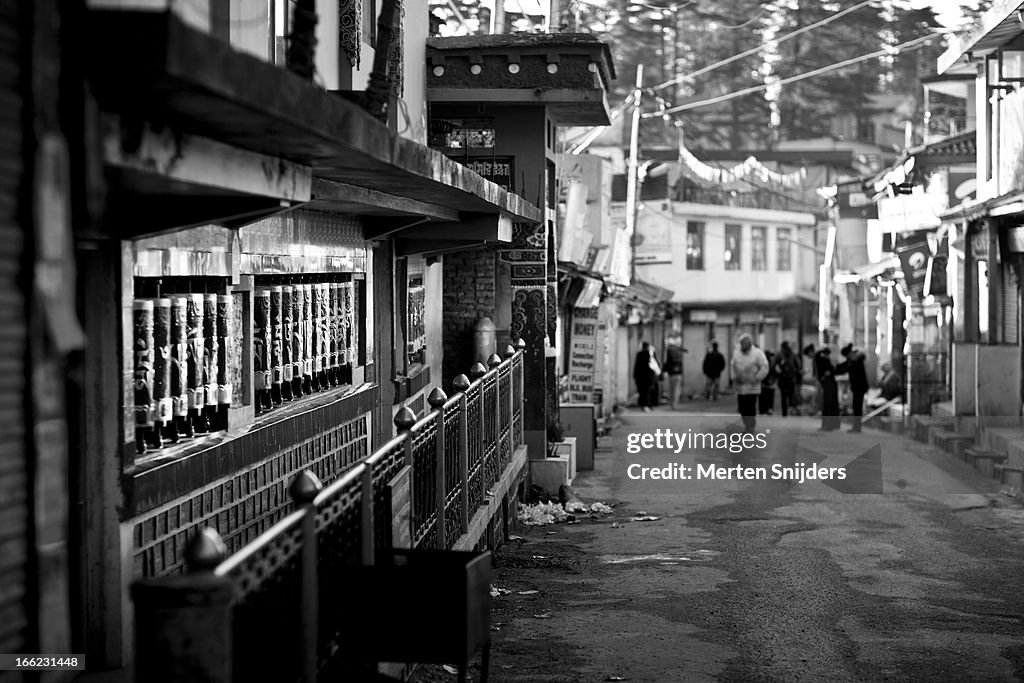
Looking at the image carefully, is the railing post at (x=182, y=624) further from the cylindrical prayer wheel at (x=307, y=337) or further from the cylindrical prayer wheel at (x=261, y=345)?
the cylindrical prayer wheel at (x=307, y=337)

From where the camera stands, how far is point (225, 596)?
3.94m

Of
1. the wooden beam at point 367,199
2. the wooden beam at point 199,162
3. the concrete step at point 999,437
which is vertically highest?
the wooden beam at point 367,199

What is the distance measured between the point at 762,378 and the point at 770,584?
41.6 feet

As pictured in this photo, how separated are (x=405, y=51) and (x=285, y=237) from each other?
235 inches

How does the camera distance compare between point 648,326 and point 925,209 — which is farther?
point 648,326

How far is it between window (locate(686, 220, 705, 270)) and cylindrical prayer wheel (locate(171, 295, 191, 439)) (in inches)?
1715

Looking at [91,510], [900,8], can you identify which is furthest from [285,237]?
[900,8]

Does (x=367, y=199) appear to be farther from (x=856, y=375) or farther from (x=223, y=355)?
(x=856, y=375)

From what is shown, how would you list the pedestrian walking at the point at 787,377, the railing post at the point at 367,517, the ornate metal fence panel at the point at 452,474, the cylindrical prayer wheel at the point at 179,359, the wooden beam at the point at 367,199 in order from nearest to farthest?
the railing post at the point at 367,517
the cylindrical prayer wheel at the point at 179,359
the wooden beam at the point at 367,199
the ornate metal fence panel at the point at 452,474
the pedestrian walking at the point at 787,377

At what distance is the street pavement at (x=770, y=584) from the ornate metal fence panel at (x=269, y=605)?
319 cm

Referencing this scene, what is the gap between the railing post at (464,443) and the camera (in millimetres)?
9742

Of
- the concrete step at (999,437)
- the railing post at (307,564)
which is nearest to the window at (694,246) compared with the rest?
the concrete step at (999,437)

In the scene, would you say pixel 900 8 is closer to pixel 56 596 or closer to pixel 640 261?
pixel 640 261

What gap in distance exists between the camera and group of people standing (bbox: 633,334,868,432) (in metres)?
23.8
